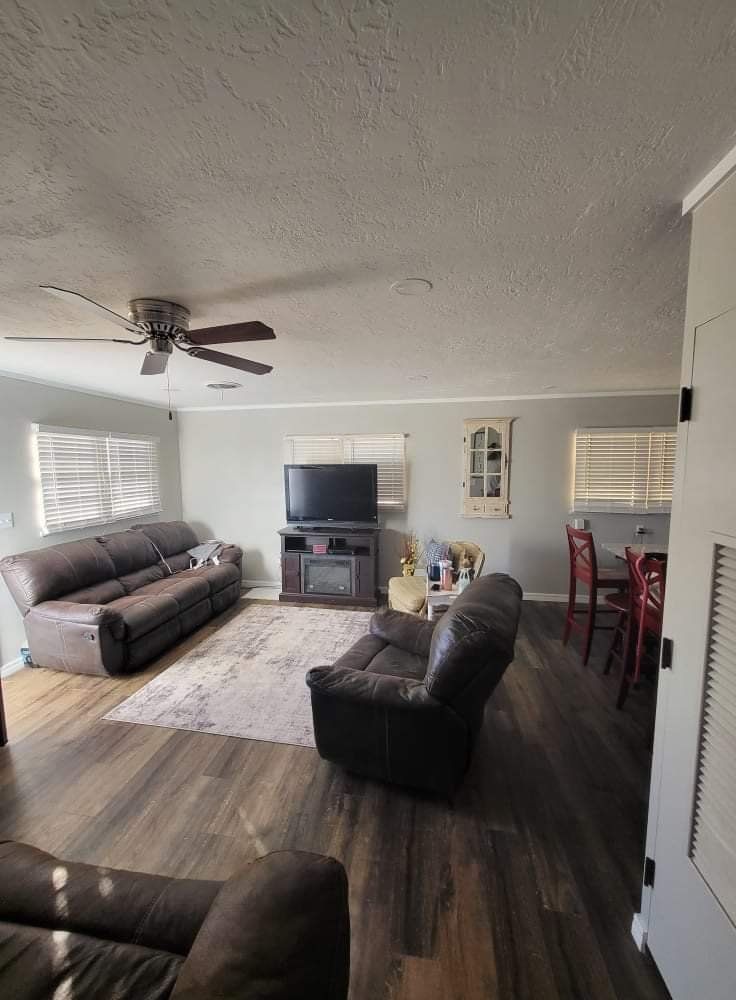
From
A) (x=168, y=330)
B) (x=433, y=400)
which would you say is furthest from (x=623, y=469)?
(x=168, y=330)

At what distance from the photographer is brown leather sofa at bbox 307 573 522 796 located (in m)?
1.78

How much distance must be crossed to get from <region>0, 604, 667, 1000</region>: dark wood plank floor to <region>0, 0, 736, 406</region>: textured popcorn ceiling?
2496 millimetres

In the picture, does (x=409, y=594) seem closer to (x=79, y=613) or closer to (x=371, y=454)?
(x=371, y=454)

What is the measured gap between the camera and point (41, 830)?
1.79 metres

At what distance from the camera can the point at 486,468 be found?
469 centimetres

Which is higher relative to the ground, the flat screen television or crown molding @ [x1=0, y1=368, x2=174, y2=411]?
crown molding @ [x1=0, y1=368, x2=174, y2=411]

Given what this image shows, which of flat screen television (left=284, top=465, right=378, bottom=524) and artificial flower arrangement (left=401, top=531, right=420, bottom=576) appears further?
flat screen television (left=284, top=465, right=378, bottom=524)

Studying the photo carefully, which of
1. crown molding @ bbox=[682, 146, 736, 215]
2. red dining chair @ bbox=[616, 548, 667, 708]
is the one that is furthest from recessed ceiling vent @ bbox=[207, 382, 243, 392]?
red dining chair @ bbox=[616, 548, 667, 708]

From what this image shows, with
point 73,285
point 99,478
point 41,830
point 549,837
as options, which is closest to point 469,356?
point 73,285

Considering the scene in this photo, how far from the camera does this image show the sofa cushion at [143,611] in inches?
124

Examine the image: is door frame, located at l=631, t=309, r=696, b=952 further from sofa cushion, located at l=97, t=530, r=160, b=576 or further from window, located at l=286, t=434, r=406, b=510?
sofa cushion, located at l=97, t=530, r=160, b=576

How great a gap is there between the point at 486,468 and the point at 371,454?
145 centimetres

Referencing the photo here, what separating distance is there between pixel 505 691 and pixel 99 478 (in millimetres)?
4522

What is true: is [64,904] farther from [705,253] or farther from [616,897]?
[705,253]
